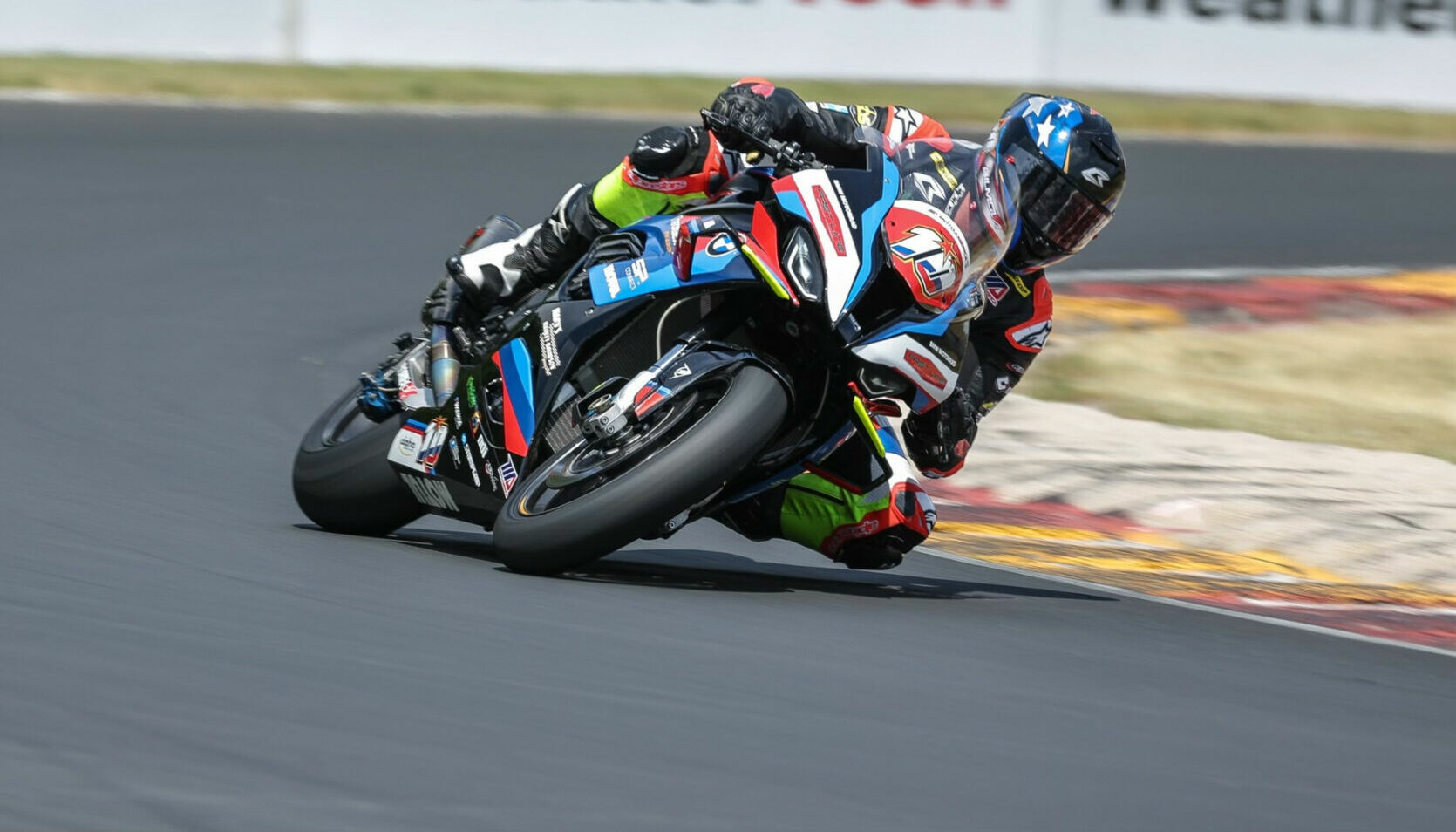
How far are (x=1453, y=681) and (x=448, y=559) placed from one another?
8.27 feet

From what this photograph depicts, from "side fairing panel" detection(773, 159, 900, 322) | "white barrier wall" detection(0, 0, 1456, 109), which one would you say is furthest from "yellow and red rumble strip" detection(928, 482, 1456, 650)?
"white barrier wall" detection(0, 0, 1456, 109)

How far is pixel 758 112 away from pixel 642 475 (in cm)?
116

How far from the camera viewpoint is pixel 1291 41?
66.5 feet

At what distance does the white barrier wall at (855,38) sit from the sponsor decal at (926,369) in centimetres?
1320

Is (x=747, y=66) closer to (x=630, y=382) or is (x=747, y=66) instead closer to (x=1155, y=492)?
(x=1155, y=492)

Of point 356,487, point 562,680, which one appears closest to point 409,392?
point 356,487

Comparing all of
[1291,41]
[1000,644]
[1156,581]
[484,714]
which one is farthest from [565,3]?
[484,714]

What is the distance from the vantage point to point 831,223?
4938mm

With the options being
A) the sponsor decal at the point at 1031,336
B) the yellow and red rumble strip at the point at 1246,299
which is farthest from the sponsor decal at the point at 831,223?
the yellow and red rumble strip at the point at 1246,299

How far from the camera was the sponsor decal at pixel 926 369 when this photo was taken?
4.89 m

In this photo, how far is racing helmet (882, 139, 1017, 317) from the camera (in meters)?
4.89

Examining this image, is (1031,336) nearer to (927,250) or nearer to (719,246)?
(927,250)

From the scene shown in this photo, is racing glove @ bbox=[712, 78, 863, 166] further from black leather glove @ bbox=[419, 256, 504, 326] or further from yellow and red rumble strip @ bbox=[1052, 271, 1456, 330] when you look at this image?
yellow and red rumble strip @ bbox=[1052, 271, 1456, 330]

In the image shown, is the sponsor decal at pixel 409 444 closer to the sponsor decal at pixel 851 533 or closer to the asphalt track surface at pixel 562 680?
the asphalt track surface at pixel 562 680
